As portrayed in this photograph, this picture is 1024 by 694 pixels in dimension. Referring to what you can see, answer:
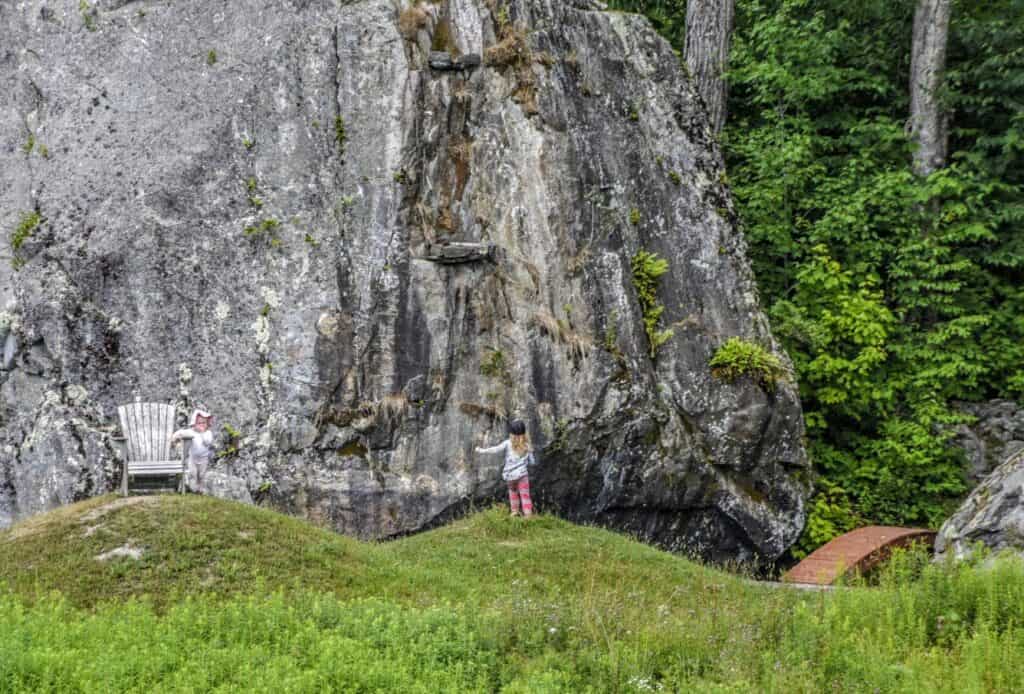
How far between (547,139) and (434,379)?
12.6 feet

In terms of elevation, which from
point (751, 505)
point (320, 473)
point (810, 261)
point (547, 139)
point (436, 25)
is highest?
point (436, 25)

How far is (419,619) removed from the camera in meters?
7.01

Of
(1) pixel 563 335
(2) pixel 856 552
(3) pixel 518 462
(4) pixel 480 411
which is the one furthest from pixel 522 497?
(2) pixel 856 552

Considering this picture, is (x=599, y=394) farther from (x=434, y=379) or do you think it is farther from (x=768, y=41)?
(x=768, y=41)

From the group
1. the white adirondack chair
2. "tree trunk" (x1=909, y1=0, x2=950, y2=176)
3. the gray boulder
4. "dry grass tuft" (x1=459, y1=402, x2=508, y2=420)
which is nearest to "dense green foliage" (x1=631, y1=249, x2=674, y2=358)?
"dry grass tuft" (x1=459, y1=402, x2=508, y2=420)

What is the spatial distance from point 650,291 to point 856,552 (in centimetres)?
446

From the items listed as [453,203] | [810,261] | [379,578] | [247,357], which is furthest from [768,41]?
[379,578]

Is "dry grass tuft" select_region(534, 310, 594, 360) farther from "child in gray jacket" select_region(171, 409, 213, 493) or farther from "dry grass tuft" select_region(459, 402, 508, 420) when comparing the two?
"child in gray jacket" select_region(171, 409, 213, 493)

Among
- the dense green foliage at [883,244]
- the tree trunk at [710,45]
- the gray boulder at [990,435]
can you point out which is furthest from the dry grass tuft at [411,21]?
the gray boulder at [990,435]

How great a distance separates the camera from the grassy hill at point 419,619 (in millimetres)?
6016

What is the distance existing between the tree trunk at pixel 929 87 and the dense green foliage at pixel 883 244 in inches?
10.3

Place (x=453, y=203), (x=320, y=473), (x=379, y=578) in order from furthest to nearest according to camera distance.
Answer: (x=453, y=203) < (x=320, y=473) < (x=379, y=578)

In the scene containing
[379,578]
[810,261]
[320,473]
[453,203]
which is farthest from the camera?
[810,261]

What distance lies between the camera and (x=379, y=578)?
8.91m
